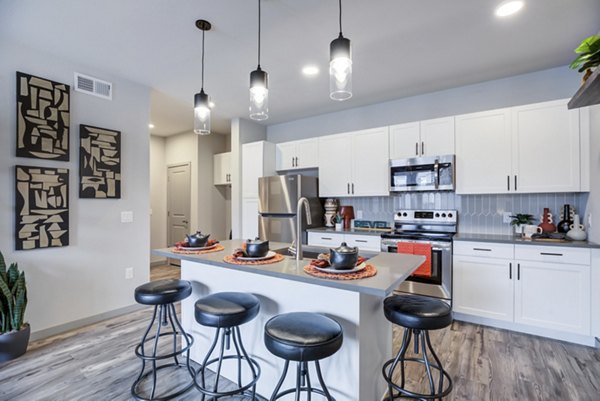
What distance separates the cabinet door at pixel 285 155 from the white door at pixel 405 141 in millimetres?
1556

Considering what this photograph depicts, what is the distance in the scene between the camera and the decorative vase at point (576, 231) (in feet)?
9.09

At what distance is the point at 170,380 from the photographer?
6.93ft

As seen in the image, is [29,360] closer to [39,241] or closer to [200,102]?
[39,241]

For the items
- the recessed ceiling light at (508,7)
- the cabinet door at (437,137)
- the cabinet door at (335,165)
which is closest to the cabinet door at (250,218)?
the cabinet door at (335,165)

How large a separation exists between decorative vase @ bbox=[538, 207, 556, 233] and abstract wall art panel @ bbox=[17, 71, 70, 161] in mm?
4941

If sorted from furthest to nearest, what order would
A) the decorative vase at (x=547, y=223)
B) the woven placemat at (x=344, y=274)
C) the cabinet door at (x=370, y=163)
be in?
the cabinet door at (x=370, y=163), the decorative vase at (x=547, y=223), the woven placemat at (x=344, y=274)

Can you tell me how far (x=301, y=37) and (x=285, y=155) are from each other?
2.30 metres

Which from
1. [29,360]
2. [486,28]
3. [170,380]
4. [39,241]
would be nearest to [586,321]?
[486,28]

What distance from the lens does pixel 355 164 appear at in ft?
13.3

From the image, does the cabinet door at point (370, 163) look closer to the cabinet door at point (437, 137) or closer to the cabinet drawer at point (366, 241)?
the cabinet door at point (437, 137)

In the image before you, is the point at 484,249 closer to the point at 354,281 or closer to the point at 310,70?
the point at 354,281

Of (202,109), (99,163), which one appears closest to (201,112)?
(202,109)

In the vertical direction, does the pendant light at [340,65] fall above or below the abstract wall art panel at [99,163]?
above

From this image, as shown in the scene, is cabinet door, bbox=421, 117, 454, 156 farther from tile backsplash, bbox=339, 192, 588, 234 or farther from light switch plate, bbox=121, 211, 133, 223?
light switch plate, bbox=121, 211, 133, 223
